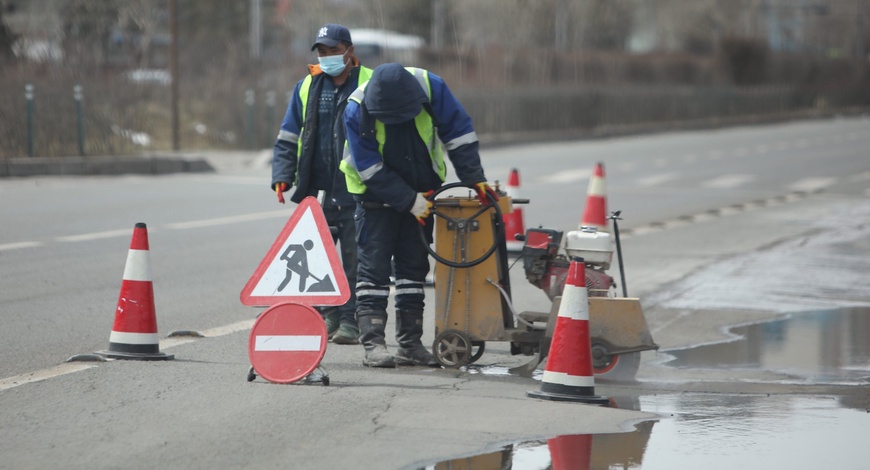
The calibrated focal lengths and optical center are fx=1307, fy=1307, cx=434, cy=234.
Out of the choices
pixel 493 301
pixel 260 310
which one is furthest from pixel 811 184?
pixel 493 301

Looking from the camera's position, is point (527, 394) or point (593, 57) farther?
point (593, 57)

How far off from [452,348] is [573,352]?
3.60ft

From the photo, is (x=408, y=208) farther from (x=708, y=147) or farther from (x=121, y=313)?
(x=708, y=147)

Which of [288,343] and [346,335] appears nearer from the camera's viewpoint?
[288,343]

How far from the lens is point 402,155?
7133 mm

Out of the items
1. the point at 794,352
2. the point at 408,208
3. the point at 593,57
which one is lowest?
the point at 794,352

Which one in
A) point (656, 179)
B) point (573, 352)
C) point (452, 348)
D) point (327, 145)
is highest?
point (327, 145)

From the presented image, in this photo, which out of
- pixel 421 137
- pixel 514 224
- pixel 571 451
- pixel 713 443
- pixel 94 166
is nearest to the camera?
pixel 571 451

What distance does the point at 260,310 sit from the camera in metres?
9.22

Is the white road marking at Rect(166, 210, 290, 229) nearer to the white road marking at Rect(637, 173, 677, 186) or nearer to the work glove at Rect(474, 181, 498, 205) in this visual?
the work glove at Rect(474, 181, 498, 205)

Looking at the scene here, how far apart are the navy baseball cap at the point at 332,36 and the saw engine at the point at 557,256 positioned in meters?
1.60

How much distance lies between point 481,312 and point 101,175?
1518 cm

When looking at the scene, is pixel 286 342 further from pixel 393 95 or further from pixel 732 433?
pixel 732 433

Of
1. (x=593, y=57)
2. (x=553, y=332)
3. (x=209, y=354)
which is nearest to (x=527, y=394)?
(x=553, y=332)
